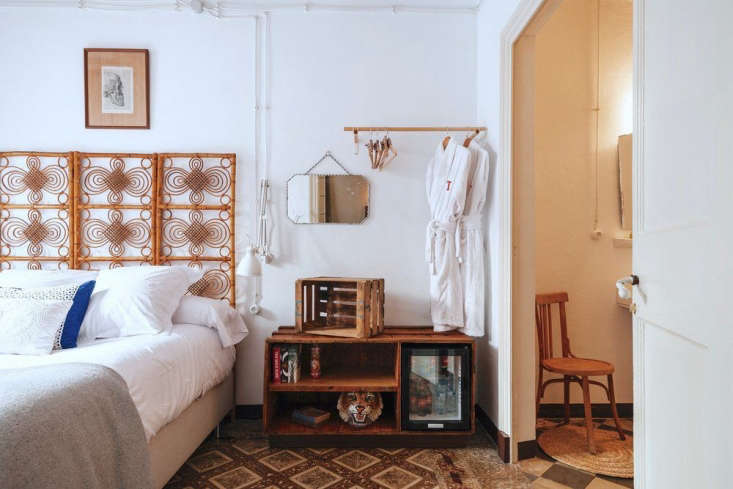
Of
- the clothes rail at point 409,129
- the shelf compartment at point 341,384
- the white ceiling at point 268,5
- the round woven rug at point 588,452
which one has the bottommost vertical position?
the round woven rug at point 588,452

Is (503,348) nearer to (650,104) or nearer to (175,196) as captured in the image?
(650,104)

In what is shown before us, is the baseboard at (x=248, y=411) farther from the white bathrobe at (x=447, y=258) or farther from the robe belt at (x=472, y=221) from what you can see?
the robe belt at (x=472, y=221)

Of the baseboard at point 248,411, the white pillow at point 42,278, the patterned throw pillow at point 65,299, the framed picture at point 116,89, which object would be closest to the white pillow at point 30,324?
the patterned throw pillow at point 65,299

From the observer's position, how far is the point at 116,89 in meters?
2.83

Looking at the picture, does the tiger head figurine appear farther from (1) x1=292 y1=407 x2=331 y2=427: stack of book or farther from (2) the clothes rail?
(2) the clothes rail

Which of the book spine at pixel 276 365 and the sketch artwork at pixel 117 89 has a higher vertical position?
the sketch artwork at pixel 117 89

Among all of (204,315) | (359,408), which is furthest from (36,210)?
(359,408)

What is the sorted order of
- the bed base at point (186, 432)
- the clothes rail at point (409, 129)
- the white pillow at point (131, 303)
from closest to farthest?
the bed base at point (186, 432) → the white pillow at point (131, 303) → the clothes rail at point (409, 129)

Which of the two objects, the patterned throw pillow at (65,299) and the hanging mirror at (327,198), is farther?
the hanging mirror at (327,198)

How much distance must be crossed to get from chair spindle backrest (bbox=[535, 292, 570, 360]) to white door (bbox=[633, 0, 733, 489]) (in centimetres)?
150

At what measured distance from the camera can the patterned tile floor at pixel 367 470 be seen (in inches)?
79.4

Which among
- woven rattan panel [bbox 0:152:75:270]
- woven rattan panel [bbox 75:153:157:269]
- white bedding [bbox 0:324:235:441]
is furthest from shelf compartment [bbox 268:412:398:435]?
woven rattan panel [bbox 0:152:75:270]

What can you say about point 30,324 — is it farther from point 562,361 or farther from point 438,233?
point 562,361

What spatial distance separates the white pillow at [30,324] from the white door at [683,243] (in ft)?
7.86
